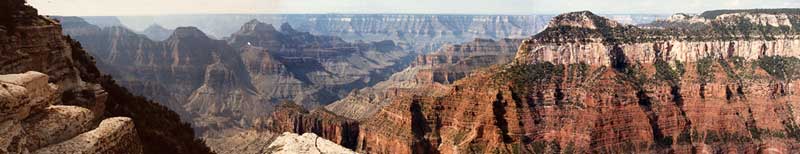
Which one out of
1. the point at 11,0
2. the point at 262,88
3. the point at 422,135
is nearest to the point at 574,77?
the point at 422,135

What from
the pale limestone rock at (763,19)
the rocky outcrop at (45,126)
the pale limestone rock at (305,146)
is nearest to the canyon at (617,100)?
the pale limestone rock at (763,19)

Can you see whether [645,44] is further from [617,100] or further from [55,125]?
[55,125]

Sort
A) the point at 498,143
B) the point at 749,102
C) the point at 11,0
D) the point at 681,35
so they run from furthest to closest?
the point at 681,35 → the point at 749,102 → the point at 498,143 → the point at 11,0

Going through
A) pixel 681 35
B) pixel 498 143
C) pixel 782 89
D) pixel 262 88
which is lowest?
pixel 262 88

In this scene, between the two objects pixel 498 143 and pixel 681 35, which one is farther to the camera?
pixel 681 35

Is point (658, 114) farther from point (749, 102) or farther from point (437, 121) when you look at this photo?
point (437, 121)

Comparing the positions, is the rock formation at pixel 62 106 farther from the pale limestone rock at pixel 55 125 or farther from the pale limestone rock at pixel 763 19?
the pale limestone rock at pixel 763 19

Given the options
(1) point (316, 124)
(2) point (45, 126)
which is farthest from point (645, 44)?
(2) point (45, 126)

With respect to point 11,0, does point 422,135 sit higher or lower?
lower
